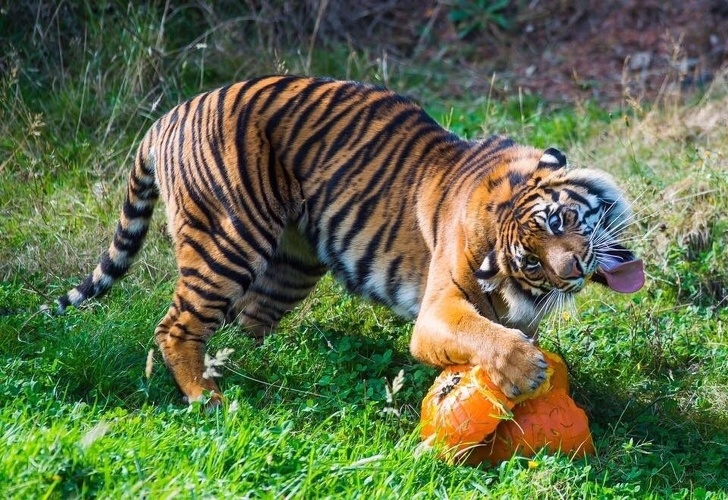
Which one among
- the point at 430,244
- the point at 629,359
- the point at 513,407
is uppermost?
the point at 430,244

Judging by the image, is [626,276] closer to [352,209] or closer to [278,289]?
[352,209]

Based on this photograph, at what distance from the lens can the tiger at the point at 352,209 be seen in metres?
4.57

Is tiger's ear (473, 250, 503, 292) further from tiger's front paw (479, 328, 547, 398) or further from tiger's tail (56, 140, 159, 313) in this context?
tiger's tail (56, 140, 159, 313)

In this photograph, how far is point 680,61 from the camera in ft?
30.5

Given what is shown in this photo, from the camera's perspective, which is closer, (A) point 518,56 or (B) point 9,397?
(B) point 9,397

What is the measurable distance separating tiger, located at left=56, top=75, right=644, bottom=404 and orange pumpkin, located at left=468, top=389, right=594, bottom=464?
36cm

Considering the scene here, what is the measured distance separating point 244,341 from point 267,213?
2.20 feet

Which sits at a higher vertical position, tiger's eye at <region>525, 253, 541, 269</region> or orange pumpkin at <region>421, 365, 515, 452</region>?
tiger's eye at <region>525, 253, 541, 269</region>

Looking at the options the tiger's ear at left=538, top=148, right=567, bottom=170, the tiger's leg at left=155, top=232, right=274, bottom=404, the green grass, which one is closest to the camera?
the green grass

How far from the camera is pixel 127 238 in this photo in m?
5.39

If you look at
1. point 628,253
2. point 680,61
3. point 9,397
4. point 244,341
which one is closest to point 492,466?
point 628,253

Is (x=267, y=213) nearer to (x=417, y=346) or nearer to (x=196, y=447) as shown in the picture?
(x=417, y=346)

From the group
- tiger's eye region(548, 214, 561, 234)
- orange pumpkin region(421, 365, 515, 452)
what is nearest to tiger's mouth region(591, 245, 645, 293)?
tiger's eye region(548, 214, 561, 234)

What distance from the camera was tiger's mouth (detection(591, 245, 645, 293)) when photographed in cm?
443
